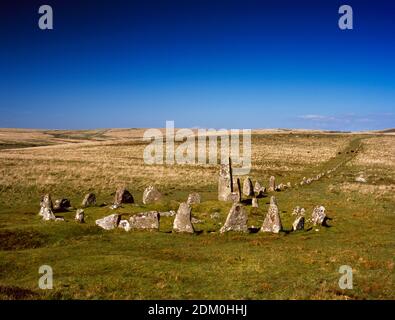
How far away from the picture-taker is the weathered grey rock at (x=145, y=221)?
28875mm

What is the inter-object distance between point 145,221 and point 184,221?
9.39ft

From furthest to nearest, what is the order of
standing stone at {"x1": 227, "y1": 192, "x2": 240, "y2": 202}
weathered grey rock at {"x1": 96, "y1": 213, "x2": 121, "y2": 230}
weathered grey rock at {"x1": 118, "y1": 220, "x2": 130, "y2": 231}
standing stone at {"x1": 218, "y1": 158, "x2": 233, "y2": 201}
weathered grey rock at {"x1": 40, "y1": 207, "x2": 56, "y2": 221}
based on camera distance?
standing stone at {"x1": 218, "y1": 158, "x2": 233, "y2": 201} → standing stone at {"x1": 227, "y1": 192, "x2": 240, "y2": 202} → weathered grey rock at {"x1": 40, "y1": 207, "x2": 56, "y2": 221} → weathered grey rock at {"x1": 96, "y1": 213, "x2": 121, "y2": 230} → weathered grey rock at {"x1": 118, "y1": 220, "x2": 130, "y2": 231}

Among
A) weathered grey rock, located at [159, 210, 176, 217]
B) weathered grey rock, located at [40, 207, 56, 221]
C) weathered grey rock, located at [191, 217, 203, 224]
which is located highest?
weathered grey rock, located at [40, 207, 56, 221]

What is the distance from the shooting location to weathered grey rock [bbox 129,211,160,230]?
2888 cm

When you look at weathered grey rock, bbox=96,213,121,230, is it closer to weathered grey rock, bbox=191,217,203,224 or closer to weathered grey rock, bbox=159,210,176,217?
weathered grey rock, bbox=159,210,176,217

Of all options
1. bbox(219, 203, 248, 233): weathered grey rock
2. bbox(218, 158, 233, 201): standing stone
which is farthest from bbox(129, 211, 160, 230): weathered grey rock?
bbox(218, 158, 233, 201): standing stone

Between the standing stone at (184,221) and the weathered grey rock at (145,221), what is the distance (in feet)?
4.95

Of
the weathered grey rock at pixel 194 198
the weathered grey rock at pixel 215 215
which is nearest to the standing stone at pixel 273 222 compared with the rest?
the weathered grey rock at pixel 215 215

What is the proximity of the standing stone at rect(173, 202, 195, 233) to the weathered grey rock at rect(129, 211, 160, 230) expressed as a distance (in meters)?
1.51

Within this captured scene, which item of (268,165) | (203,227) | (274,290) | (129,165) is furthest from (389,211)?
(129,165)

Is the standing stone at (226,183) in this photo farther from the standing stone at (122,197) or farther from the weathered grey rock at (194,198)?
the standing stone at (122,197)

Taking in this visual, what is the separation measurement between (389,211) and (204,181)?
27.9 m

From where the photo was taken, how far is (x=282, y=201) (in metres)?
41.2
